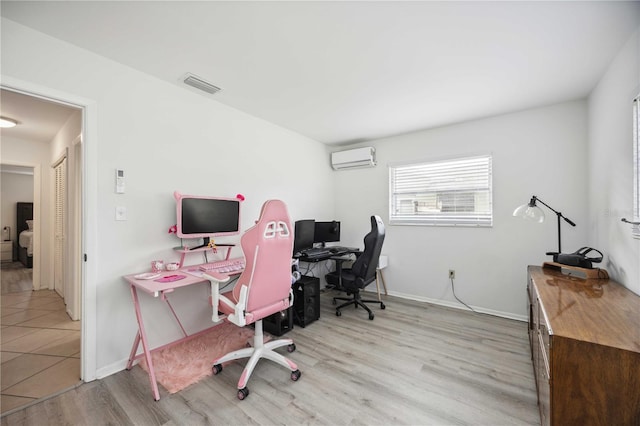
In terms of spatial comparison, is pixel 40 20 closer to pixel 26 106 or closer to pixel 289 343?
pixel 26 106

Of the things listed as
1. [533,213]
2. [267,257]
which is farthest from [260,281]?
[533,213]

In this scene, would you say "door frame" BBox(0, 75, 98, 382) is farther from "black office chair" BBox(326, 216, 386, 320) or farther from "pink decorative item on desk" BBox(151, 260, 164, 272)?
"black office chair" BBox(326, 216, 386, 320)

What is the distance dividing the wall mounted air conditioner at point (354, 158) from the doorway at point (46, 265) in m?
3.19

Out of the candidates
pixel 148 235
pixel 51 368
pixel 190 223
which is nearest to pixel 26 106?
pixel 148 235

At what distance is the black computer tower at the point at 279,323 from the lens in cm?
266

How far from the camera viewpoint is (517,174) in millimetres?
3037

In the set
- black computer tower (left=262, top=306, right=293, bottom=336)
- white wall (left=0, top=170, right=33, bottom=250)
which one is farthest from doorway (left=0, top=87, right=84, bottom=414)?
white wall (left=0, top=170, right=33, bottom=250)

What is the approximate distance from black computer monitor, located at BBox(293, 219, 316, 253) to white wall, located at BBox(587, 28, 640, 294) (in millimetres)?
2925

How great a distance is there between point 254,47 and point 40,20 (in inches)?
51.7

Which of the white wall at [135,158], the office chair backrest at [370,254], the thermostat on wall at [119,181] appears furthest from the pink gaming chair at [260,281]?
the office chair backrest at [370,254]

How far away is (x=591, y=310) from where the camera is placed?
1.33 m

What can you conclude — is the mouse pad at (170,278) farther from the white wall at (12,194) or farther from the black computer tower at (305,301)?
the white wall at (12,194)

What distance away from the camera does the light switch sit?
208 cm

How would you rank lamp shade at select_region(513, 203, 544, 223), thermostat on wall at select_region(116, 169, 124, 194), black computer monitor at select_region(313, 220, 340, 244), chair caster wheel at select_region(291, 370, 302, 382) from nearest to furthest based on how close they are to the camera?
chair caster wheel at select_region(291, 370, 302, 382) → thermostat on wall at select_region(116, 169, 124, 194) → lamp shade at select_region(513, 203, 544, 223) → black computer monitor at select_region(313, 220, 340, 244)
